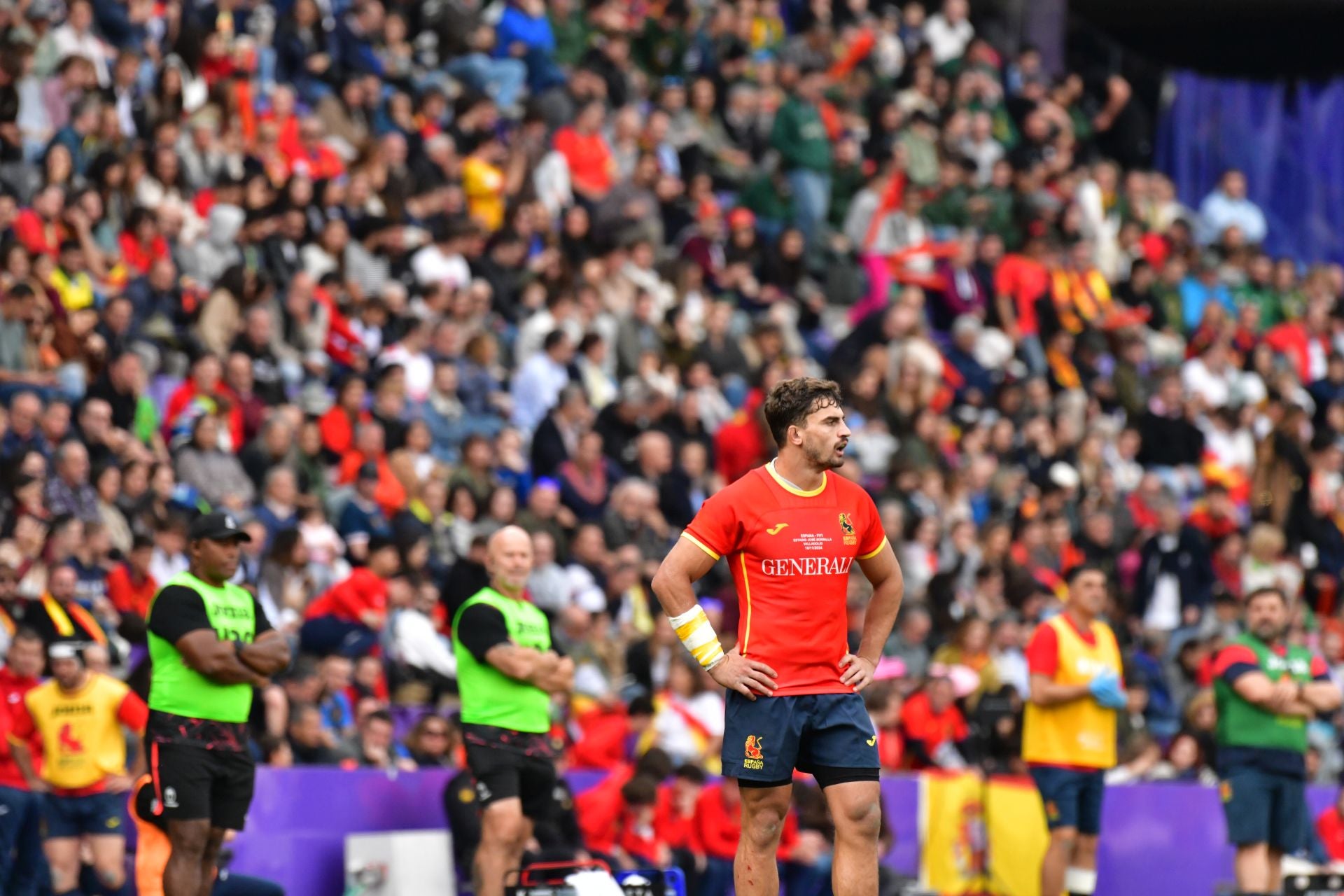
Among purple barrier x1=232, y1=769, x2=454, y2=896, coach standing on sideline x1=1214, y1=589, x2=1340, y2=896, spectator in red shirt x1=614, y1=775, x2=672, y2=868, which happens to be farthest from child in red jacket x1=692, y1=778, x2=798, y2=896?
coach standing on sideline x1=1214, y1=589, x2=1340, y2=896

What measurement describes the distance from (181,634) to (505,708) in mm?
1825

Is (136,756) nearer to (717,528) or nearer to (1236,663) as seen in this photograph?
(717,528)

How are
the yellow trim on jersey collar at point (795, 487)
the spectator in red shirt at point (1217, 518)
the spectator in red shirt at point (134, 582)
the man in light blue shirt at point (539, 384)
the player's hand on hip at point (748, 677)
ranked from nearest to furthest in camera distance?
the player's hand on hip at point (748, 677), the yellow trim on jersey collar at point (795, 487), the spectator in red shirt at point (134, 582), the man in light blue shirt at point (539, 384), the spectator in red shirt at point (1217, 518)

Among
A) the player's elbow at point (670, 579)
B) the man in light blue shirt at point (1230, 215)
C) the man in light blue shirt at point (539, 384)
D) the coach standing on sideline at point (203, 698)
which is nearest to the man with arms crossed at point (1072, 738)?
the player's elbow at point (670, 579)

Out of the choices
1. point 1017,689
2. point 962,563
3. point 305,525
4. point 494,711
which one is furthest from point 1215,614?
point 494,711

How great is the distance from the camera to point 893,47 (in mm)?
27078

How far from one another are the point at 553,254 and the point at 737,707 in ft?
39.0

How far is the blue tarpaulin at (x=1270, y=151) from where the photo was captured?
29594 millimetres

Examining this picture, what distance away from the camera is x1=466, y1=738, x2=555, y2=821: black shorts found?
11.5m

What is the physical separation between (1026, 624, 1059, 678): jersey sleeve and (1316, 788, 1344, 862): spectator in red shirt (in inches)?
158

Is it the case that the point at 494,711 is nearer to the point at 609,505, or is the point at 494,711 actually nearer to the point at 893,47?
the point at 609,505

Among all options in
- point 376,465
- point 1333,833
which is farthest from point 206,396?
point 1333,833

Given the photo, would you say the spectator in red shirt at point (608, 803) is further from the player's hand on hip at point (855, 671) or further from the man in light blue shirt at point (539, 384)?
the man in light blue shirt at point (539, 384)

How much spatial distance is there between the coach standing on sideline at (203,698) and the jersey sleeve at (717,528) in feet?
8.86
